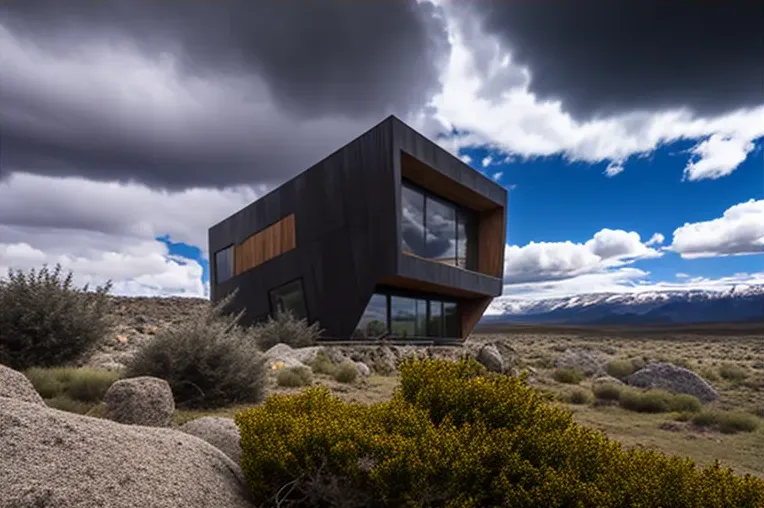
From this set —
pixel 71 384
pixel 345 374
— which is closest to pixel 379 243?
pixel 345 374

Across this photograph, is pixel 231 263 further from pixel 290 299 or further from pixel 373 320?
pixel 373 320

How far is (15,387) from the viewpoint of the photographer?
153 inches

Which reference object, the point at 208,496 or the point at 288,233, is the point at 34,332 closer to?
the point at 208,496

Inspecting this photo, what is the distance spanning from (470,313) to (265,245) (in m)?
10.5

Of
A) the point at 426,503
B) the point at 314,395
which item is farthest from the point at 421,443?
→ the point at 314,395

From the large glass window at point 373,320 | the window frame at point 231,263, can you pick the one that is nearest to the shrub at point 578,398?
the large glass window at point 373,320

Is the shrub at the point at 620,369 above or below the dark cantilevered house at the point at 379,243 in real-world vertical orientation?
below

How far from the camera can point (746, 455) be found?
7.19 m

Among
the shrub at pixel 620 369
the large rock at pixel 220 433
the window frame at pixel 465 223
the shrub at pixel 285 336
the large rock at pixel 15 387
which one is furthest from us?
the window frame at pixel 465 223

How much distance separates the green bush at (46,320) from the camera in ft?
23.6

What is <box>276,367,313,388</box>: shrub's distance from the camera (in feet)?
28.4

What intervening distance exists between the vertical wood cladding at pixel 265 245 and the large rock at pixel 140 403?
14.9 metres

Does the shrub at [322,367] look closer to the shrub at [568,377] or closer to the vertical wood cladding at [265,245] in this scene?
the shrub at [568,377]

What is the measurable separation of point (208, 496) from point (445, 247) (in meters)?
17.6
